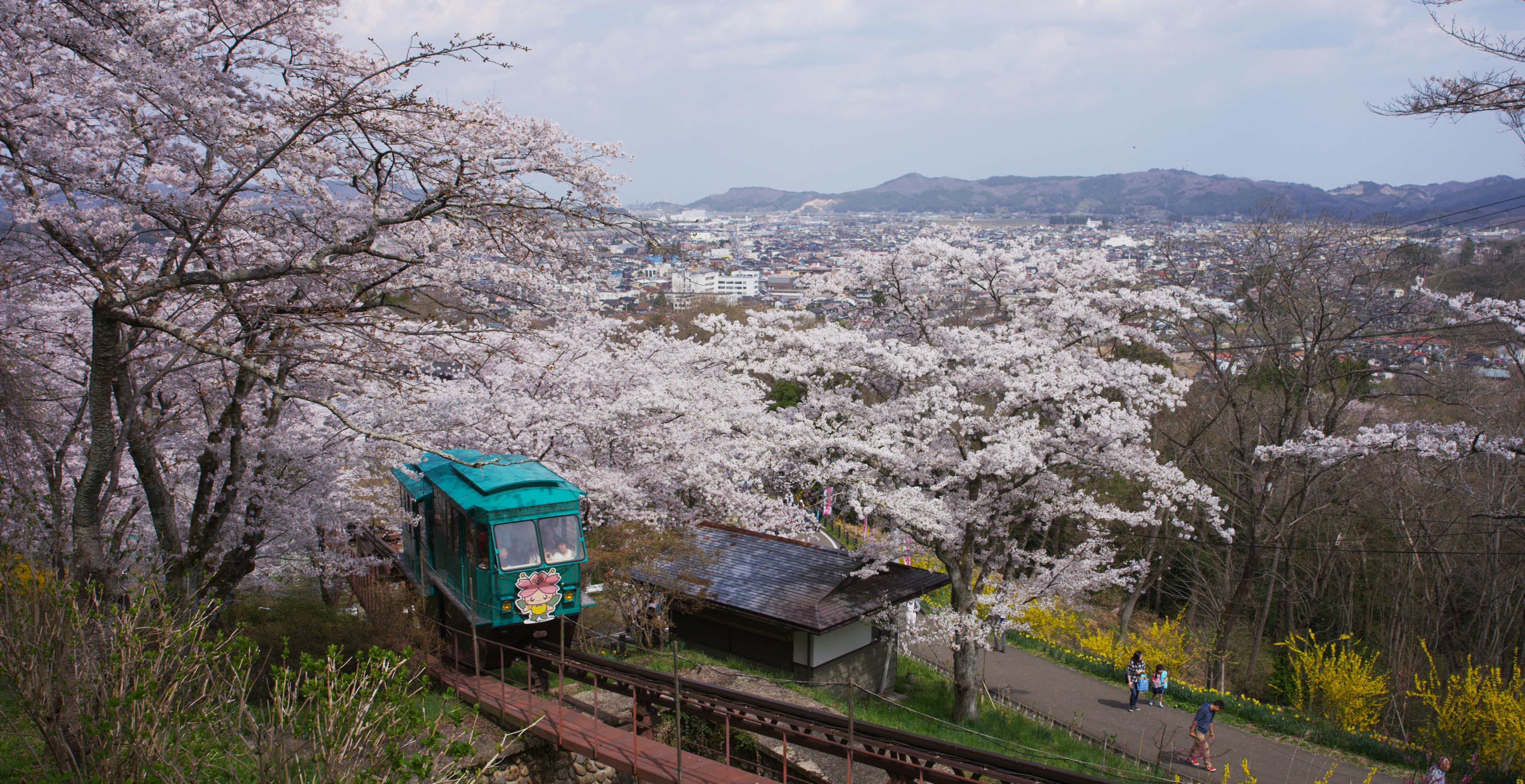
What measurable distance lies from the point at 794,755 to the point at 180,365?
8847 millimetres

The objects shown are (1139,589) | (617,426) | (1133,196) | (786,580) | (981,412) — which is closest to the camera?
(981,412)

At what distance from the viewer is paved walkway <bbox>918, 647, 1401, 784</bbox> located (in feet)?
48.1

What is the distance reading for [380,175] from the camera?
7.46m

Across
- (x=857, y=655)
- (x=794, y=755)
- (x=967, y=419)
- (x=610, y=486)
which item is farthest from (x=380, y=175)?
(x=857, y=655)

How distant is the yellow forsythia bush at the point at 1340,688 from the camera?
54.2 ft

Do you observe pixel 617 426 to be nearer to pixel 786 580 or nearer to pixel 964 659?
pixel 786 580

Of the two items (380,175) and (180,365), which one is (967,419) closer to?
(380,175)

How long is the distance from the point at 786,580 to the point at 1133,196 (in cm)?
14881

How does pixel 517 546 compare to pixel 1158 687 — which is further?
pixel 1158 687

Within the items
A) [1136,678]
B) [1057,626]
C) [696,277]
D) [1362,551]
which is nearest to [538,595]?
[696,277]

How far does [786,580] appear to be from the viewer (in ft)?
55.5

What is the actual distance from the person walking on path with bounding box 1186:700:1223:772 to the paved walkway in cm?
18

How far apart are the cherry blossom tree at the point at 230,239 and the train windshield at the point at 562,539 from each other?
9.00 ft

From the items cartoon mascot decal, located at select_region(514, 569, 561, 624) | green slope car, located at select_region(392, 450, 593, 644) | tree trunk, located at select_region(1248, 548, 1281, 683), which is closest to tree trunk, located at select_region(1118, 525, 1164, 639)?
tree trunk, located at select_region(1248, 548, 1281, 683)
